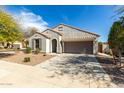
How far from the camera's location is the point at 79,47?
22.0 metres

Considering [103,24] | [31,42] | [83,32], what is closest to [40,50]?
[31,42]

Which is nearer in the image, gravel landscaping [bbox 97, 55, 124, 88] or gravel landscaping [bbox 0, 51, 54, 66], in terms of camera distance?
gravel landscaping [bbox 97, 55, 124, 88]

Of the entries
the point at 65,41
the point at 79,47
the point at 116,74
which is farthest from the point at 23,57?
the point at 79,47

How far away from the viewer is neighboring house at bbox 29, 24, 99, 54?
67.2 ft

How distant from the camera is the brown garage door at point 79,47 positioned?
21.4m

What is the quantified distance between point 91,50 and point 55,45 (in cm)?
633

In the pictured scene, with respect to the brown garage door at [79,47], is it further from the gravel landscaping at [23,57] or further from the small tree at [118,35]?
the small tree at [118,35]

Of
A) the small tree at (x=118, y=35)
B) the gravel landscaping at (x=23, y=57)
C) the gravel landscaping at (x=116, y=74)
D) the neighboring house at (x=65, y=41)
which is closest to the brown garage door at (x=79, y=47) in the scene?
the neighboring house at (x=65, y=41)

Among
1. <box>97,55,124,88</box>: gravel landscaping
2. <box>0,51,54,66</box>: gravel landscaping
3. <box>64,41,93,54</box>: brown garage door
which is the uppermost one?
<box>64,41,93,54</box>: brown garage door

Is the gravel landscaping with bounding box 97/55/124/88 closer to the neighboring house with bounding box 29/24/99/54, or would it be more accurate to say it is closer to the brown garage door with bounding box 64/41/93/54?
the neighboring house with bounding box 29/24/99/54

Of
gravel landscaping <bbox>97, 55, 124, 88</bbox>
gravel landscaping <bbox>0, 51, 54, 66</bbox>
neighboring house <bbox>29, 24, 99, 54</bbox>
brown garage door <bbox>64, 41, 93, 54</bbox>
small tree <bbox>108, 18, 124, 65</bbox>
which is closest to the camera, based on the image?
gravel landscaping <bbox>97, 55, 124, 88</bbox>

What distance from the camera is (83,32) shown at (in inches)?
862

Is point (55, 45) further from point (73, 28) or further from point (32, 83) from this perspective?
point (32, 83)

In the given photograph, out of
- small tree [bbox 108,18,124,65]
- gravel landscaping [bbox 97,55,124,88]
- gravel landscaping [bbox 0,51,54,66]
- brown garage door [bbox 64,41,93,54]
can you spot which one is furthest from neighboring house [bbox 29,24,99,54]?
gravel landscaping [bbox 97,55,124,88]
